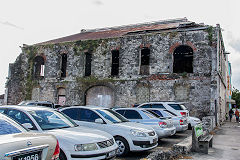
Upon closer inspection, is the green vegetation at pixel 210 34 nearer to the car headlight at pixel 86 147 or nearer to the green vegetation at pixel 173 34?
the green vegetation at pixel 173 34

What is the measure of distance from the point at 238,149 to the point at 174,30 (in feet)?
43.8

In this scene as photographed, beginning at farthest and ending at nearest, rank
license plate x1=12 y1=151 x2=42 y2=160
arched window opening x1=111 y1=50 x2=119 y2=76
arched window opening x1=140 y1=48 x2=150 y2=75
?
arched window opening x1=111 y1=50 x2=119 y2=76 → arched window opening x1=140 y1=48 x2=150 y2=75 → license plate x1=12 y1=151 x2=42 y2=160

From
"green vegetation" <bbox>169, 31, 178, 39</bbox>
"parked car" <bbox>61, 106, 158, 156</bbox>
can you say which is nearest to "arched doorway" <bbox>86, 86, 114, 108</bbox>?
"green vegetation" <bbox>169, 31, 178, 39</bbox>

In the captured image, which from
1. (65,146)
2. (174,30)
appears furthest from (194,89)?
(65,146)

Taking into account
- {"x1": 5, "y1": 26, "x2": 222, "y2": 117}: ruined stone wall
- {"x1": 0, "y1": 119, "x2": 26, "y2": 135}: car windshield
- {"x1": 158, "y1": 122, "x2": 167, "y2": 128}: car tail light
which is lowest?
{"x1": 158, "y1": 122, "x2": 167, "y2": 128}: car tail light

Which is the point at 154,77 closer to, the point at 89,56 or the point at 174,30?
the point at 174,30

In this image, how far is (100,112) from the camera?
8578mm

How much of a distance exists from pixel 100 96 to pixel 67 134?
17.8 metres

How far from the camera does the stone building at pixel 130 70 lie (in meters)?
20.2

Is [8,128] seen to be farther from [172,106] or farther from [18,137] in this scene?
[172,106]

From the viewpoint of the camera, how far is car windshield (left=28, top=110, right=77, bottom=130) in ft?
20.3

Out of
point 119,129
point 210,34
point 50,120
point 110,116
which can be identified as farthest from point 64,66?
point 50,120

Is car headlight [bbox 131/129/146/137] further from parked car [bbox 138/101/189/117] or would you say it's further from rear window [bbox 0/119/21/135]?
parked car [bbox 138/101/189/117]

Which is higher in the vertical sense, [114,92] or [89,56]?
[89,56]
